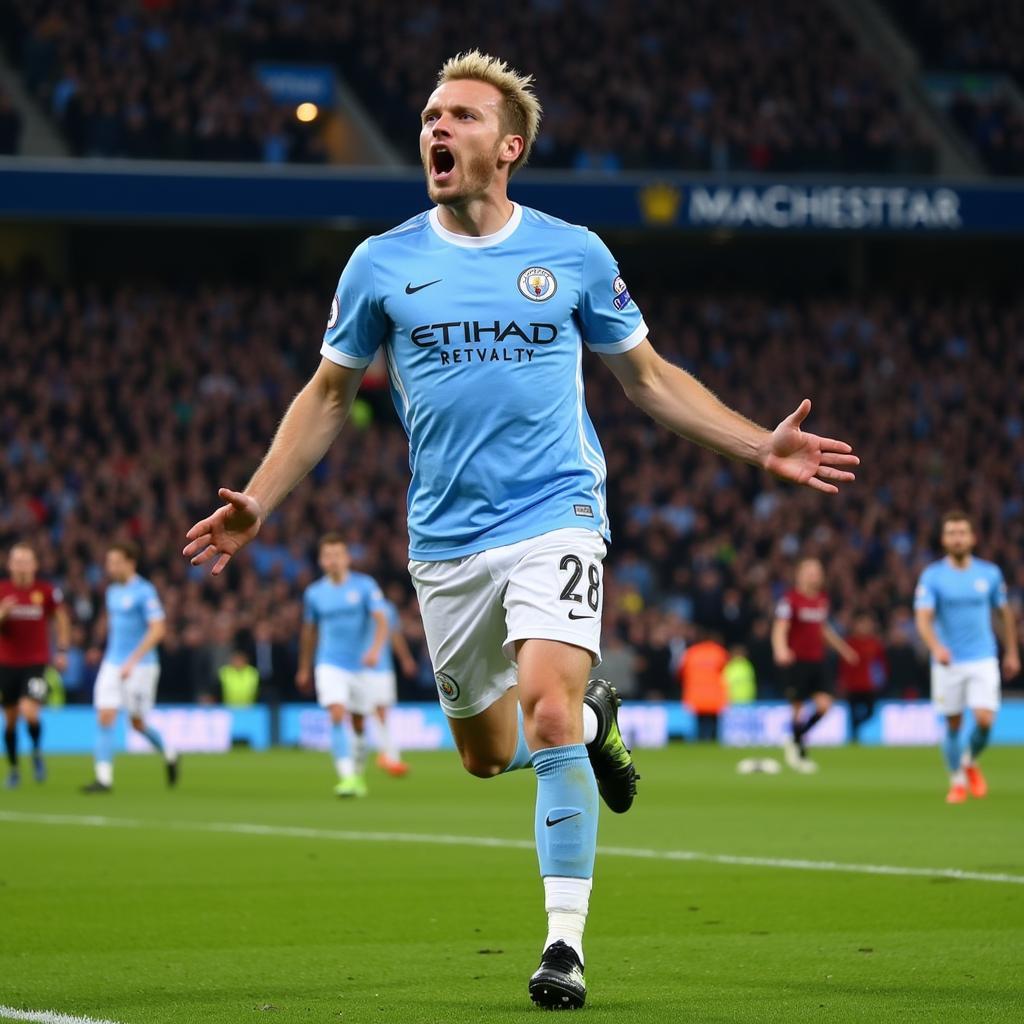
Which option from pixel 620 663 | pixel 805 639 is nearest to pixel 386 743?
pixel 805 639

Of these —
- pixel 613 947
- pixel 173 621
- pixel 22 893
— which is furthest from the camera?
pixel 173 621

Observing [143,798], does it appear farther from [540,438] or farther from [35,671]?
[540,438]

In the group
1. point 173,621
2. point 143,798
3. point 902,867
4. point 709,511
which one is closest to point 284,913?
point 902,867

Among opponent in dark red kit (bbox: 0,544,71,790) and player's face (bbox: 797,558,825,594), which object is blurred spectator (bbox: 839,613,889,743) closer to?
player's face (bbox: 797,558,825,594)

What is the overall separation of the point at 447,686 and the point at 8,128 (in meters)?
28.2

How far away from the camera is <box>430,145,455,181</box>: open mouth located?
6.36 metres

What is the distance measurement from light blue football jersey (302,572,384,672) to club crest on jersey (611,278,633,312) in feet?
39.7

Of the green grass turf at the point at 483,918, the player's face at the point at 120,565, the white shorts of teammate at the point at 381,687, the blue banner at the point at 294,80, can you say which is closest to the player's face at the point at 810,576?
the white shorts of teammate at the point at 381,687

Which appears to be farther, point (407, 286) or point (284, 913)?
point (284, 913)

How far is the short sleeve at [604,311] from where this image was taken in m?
6.49

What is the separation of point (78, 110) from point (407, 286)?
28.5m

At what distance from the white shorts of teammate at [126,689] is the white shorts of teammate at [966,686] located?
23.2ft

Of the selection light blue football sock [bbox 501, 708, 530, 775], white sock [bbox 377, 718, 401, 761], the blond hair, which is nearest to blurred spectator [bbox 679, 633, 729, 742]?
white sock [bbox 377, 718, 401, 761]

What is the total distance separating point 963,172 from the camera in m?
39.0
